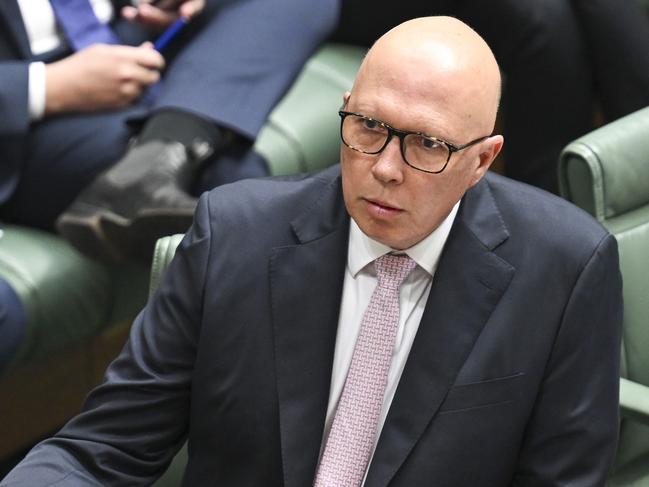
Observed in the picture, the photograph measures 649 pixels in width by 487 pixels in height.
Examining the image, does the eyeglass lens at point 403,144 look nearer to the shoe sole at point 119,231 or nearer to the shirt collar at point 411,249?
the shirt collar at point 411,249

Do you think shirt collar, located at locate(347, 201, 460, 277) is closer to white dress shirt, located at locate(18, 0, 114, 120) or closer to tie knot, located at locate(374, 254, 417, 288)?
tie knot, located at locate(374, 254, 417, 288)

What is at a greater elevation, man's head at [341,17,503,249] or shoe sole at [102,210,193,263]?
man's head at [341,17,503,249]

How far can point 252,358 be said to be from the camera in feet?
3.99

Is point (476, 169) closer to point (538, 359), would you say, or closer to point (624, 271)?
point (538, 359)

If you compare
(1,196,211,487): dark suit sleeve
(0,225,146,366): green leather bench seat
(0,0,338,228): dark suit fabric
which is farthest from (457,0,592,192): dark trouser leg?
(1,196,211,487): dark suit sleeve

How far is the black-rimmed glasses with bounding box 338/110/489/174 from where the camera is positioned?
3.59 ft

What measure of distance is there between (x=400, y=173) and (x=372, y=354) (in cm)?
20

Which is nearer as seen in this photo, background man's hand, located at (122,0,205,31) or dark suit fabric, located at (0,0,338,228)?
dark suit fabric, located at (0,0,338,228)

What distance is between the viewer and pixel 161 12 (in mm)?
2016

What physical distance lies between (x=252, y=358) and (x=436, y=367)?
178mm

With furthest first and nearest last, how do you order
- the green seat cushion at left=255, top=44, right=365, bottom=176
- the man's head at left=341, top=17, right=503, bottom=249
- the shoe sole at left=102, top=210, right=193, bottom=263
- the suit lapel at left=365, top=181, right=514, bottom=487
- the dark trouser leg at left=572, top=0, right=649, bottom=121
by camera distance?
the dark trouser leg at left=572, top=0, right=649, bottom=121
the green seat cushion at left=255, top=44, right=365, bottom=176
the shoe sole at left=102, top=210, right=193, bottom=263
the suit lapel at left=365, top=181, right=514, bottom=487
the man's head at left=341, top=17, right=503, bottom=249

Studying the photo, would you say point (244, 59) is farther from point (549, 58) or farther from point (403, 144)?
point (403, 144)

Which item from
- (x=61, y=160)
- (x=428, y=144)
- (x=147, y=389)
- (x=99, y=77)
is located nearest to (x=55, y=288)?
(x=61, y=160)

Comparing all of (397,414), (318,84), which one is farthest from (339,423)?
(318,84)
